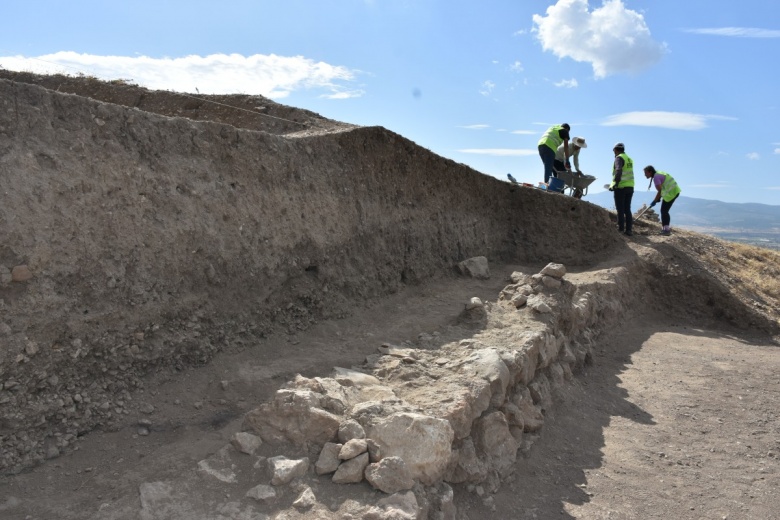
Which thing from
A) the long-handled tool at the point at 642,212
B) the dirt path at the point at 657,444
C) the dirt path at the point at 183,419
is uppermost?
the long-handled tool at the point at 642,212

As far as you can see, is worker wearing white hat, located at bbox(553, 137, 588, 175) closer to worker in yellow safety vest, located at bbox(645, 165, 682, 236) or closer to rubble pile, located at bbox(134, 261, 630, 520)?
worker in yellow safety vest, located at bbox(645, 165, 682, 236)

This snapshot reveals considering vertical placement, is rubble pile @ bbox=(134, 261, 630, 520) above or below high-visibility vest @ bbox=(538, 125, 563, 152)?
below

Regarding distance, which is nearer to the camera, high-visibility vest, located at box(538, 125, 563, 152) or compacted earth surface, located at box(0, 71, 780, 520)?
compacted earth surface, located at box(0, 71, 780, 520)

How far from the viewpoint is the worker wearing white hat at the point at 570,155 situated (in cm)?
1154

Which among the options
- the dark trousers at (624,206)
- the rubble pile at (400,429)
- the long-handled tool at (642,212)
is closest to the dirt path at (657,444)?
the rubble pile at (400,429)

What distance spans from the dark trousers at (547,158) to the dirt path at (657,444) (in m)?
4.63

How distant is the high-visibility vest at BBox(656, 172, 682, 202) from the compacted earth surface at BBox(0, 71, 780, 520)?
9.60ft

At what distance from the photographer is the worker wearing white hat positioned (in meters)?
11.5

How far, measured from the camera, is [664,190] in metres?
11.3

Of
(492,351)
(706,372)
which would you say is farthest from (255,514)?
(706,372)

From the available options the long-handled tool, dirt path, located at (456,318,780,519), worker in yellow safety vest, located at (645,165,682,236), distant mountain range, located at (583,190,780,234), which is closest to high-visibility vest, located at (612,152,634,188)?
worker in yellow safety vest, located at (645,165,682,236)

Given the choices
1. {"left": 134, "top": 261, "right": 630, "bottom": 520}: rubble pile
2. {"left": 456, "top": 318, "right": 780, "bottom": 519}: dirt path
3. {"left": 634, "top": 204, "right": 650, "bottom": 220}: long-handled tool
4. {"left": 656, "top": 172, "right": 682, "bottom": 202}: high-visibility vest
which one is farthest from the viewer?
{"left": 634, "top": 204, "right": 650, "bottom": 220}: long-handled tool

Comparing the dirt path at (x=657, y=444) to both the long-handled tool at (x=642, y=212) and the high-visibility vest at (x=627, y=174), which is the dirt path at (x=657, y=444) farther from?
the long-handled tool at (x=642, y=212)

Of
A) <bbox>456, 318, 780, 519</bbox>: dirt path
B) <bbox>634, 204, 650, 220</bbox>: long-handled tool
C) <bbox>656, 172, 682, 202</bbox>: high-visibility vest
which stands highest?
<bbox>656, 172, 682, 202</bbox>: high-visibility vest
